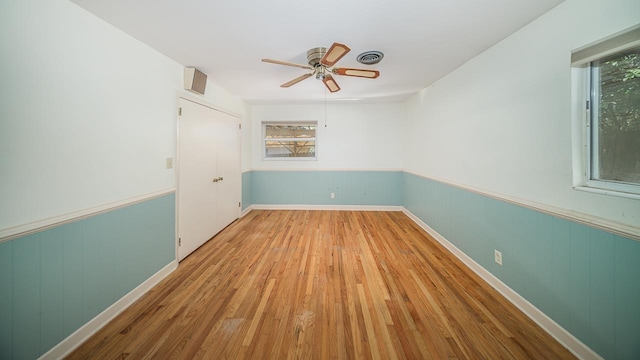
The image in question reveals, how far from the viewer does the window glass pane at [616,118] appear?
1202 mm

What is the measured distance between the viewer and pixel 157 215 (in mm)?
2188

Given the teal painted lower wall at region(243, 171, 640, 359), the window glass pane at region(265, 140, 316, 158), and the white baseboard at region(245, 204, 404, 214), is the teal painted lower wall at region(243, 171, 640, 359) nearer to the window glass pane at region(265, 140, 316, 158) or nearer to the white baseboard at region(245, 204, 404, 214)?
the white baseboard at region(245, 204, 404, 214)

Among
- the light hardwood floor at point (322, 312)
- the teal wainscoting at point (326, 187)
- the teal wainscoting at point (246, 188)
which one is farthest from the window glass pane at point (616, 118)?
the teal wainscoting at point (246, 188)

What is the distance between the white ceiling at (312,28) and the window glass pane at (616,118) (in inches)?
24.8

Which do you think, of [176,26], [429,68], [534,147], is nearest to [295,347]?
[534,147]

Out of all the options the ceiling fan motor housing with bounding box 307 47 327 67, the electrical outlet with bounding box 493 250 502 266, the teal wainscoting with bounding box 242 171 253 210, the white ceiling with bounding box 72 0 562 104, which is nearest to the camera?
the white ceiling with bounding box 72 0 562 104

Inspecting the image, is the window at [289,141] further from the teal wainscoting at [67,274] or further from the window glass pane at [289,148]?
the teal wainscoting at [67,274]

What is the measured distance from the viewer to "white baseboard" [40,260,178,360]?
53.2 inches

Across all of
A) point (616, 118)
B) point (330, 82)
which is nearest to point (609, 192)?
point (616, 118)

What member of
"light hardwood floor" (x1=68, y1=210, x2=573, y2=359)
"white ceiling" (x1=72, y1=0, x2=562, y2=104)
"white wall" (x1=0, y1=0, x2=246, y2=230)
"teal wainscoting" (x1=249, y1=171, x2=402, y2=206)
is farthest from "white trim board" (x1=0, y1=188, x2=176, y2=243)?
"teal wainscoting" (x1=249, y1=171, x2=402, y2=206)

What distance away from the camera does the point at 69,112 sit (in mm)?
1437

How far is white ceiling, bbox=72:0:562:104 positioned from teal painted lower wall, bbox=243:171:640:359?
1.53 metres

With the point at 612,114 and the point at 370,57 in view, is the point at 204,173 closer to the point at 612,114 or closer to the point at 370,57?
the point at 370,57

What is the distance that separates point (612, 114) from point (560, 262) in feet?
3.23
